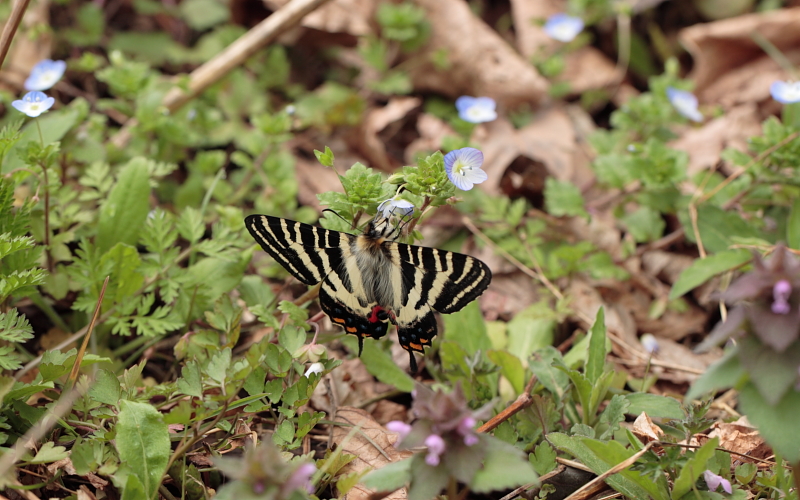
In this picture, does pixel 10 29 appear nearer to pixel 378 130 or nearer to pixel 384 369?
pixel 384 369

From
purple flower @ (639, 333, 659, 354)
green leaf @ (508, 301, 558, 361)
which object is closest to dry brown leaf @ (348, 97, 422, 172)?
green leaf @ (508, 301, 558, 361)

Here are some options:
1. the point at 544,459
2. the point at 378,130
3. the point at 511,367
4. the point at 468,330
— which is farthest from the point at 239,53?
the point at 544,459

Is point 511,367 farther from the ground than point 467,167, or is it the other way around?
point 467,167

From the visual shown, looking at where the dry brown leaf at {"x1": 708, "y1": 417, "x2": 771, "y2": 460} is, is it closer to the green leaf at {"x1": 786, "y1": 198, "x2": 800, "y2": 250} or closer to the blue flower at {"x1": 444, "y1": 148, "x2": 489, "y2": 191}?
the green leaf at {"x1": 786, "y1": 198, "x2": 800, "y2": 250}

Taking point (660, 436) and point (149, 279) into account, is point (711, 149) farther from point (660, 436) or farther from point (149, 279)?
point (149, 279)

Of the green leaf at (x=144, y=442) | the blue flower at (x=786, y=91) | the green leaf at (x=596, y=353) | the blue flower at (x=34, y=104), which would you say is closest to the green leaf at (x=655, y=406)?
the green leaf at (x=596, y=353)

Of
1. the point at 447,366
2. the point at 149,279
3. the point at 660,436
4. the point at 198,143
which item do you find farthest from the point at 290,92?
the point at 660,436

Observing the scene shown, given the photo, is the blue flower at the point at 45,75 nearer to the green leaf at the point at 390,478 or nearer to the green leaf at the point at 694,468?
the green leaf at the point at 390,478
